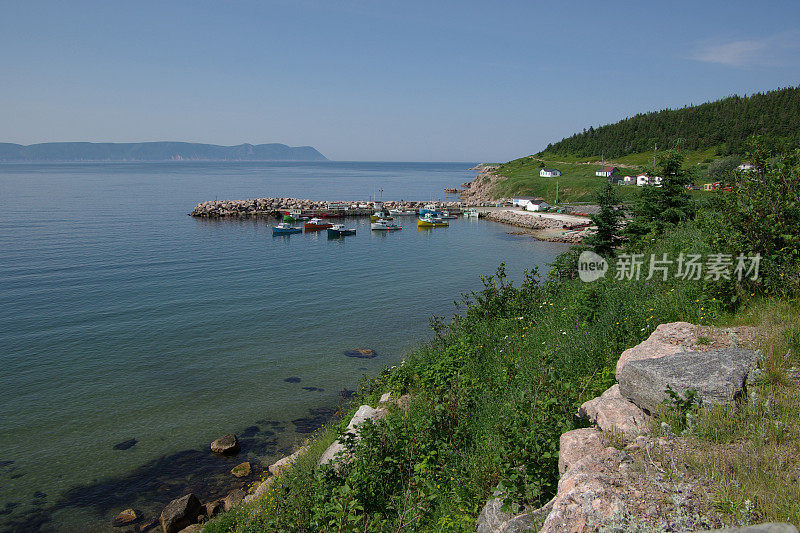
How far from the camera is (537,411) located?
7.25 metres

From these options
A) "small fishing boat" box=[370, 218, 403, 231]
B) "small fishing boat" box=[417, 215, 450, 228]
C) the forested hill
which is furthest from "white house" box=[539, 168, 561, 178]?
"small fishing boat" box=[370, 218, 403, 231]

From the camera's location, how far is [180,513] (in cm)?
1248

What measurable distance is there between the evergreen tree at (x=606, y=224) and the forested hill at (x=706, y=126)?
79.0 metres

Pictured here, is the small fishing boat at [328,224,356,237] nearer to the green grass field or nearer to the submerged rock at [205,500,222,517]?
the green grass field

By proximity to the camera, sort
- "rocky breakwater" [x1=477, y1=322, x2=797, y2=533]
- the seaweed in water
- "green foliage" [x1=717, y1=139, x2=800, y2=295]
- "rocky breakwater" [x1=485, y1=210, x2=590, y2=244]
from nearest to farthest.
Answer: "rocky breakwater" [x1=477, y1=322, x2=797, y2=533], "green foliage" [x1=717, y1=139, x2=800, y2=295], the seaweed in water, "rocky breakwater" [x1=485, y1=210, x2=590, y2=244]

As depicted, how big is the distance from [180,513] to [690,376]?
12.9 meters

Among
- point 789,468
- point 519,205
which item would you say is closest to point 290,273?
point 789,468

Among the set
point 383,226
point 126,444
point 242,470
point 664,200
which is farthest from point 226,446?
point 383,226

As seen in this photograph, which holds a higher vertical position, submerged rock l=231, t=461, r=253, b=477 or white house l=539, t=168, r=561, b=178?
white house l=539, t=168, r=561, b=178

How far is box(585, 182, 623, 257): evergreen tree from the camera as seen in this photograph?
19781 millimetres

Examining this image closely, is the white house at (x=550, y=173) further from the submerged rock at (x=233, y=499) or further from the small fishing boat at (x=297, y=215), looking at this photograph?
the submerged rock at (x=233, y=499)

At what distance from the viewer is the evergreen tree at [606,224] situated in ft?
64.9

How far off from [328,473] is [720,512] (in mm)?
6366

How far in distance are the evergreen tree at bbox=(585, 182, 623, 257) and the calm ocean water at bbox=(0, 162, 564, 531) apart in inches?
416
